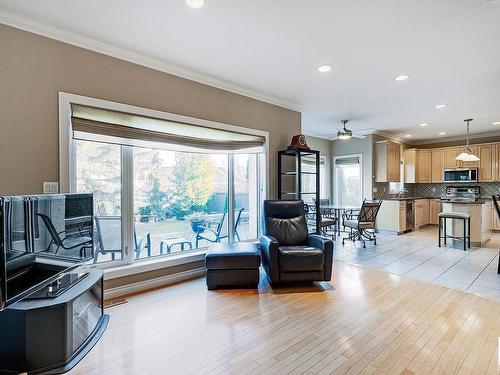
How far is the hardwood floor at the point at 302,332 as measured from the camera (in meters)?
1.93

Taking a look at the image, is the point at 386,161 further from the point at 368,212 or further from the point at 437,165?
the point at 437,165

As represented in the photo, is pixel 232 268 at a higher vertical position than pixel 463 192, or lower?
lower

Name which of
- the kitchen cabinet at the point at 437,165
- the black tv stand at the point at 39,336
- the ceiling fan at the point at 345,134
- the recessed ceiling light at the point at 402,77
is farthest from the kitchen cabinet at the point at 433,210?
the black tv stand at the point at 39,336

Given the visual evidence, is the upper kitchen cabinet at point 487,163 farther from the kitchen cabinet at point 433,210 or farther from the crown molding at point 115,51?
the crown molding at point 115,51

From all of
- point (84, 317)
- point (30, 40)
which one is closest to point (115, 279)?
point (84, 317)

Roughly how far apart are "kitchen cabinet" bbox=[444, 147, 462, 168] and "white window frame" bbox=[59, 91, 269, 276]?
21.1 ft

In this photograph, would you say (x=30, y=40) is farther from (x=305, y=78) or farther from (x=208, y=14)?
(x=305, y=78)

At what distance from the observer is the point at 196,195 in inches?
158

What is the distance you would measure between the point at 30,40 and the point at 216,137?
7.14ft

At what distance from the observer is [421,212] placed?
790cm

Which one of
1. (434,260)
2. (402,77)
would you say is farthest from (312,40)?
(434,260)

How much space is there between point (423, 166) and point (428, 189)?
0.91 m

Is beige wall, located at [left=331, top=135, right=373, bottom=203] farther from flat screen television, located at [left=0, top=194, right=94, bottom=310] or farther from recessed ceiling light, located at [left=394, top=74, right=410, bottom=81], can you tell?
flat screen television, located at [left=0, top=194, right=94, bottom=310]

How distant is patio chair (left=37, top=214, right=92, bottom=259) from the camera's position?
211cm
